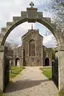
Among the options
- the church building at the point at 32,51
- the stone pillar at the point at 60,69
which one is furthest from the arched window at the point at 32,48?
the stone pillar at the point at 60,69

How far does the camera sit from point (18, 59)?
3073 inches

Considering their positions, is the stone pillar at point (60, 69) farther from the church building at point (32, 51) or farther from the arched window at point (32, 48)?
the arched window at point (32, 48)

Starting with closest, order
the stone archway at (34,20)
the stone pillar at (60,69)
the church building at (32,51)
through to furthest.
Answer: the stone pillar at (60,69) → the stone archway at (34,20) → the church building at (32,51)

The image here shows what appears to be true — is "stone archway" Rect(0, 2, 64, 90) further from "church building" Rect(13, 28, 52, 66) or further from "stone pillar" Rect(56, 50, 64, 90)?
"church building" Rect(13, 28, 52, 66)

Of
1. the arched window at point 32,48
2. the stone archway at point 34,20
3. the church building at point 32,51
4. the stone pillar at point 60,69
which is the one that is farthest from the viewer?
the arched window at point 32,48

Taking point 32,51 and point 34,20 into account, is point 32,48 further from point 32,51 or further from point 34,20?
point 34,20

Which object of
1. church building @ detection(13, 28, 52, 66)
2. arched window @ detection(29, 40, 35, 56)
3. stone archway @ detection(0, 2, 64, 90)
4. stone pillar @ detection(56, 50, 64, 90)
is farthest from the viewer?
arched window @ detection(29, 40, 35, 56)

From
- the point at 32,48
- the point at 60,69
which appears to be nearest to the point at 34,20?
the point at 60,69

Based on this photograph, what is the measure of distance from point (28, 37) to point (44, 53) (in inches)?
272

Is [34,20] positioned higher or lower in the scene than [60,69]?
higher

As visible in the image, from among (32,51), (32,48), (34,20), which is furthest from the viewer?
(32,48)

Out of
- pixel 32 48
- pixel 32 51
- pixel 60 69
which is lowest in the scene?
pixel 32 51

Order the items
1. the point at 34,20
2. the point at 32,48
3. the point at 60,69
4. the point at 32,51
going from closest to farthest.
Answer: the point at 60,69 → the point at 34,20 → the point at 32,51 → the point at 32,48

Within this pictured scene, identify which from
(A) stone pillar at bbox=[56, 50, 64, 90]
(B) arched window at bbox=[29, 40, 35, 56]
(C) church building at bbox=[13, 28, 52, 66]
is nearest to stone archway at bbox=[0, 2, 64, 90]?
(A) stone pillar at bbox=[56, 50, 64, 90]
